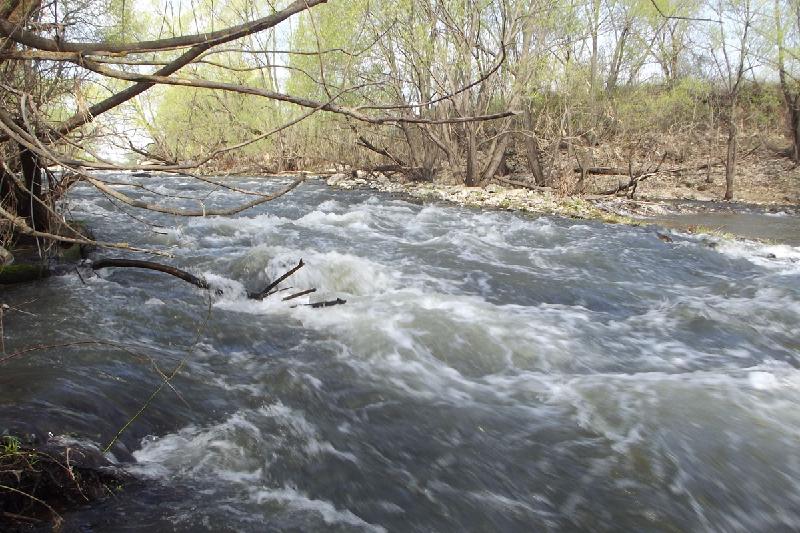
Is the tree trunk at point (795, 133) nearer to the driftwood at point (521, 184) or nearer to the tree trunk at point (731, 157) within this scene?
the tree trunk at point (731, 157)

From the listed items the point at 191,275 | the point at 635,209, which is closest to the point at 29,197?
the point at 191,275

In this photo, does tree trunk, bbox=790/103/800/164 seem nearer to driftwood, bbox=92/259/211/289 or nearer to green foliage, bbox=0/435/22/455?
driftwood, bbox=92/259/211/289

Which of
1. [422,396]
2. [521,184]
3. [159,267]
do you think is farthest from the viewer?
[521,184]

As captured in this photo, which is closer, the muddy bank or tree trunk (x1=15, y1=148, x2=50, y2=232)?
the muddy bank

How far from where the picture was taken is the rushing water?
114 inches

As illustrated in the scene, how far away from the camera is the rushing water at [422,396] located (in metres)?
2.90

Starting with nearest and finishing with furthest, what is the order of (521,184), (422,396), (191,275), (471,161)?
(422,396) → (191,275) → (521,184) → (471,161)

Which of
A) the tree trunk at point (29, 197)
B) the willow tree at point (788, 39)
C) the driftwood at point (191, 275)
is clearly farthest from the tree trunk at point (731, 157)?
the tree trunk at point (29, 197)

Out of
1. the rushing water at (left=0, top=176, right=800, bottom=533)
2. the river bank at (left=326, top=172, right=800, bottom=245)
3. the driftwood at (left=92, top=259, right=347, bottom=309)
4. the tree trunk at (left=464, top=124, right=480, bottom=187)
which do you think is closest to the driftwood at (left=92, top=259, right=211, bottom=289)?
the driftwood at (left=92, top=259, right=347, bottom=309)

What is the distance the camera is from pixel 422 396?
4.10m

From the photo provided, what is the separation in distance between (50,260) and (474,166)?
1320cm

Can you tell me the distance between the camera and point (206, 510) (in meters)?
2.58

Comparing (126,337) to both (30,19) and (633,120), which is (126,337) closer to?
(30,19)

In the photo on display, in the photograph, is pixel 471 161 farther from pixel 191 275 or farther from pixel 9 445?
pixel 9 445
